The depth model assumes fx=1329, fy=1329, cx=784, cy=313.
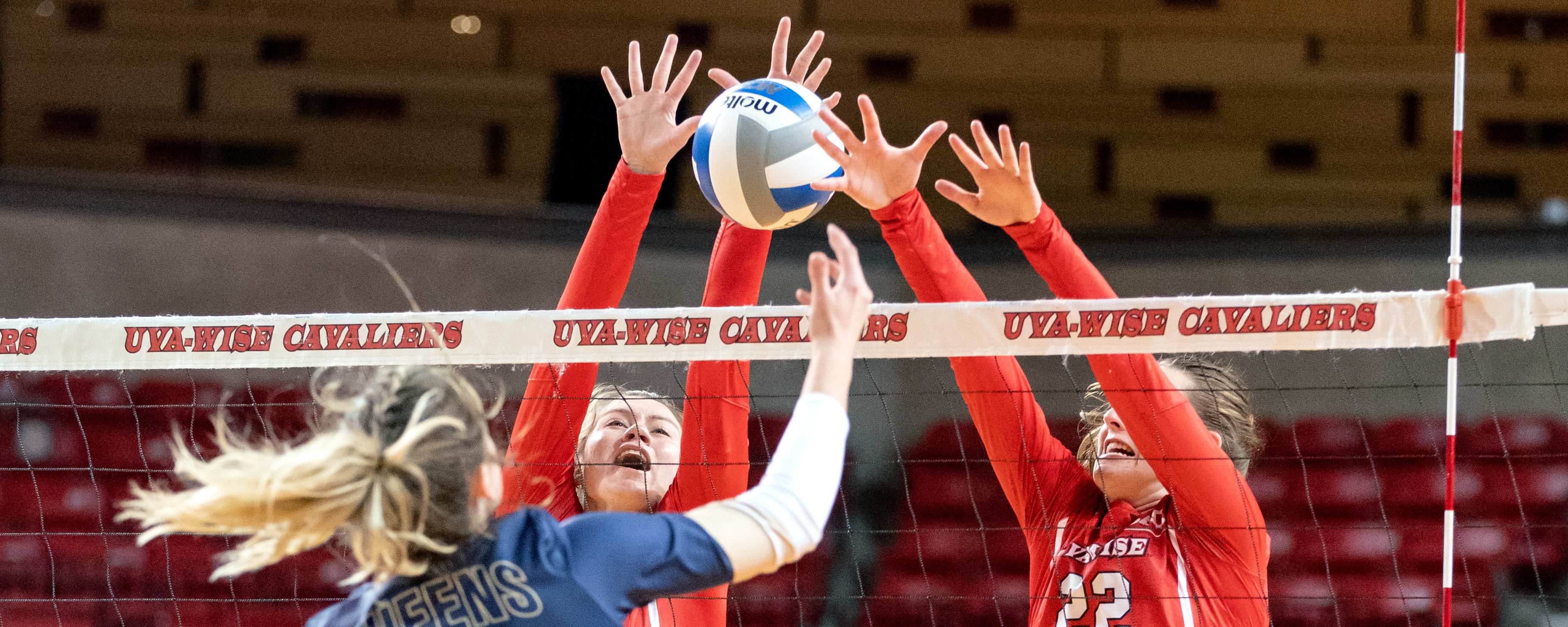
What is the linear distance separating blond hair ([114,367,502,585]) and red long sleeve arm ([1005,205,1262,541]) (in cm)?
137

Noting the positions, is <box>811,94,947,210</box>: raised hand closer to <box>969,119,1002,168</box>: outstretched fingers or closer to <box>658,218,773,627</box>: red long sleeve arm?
<box>969,119,1002,168</box>: outstretched fingers

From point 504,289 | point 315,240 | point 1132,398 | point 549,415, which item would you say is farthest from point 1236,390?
point 315,240

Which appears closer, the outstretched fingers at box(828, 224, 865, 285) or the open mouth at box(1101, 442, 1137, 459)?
the outstretched fingers at box(828, 224, 865, 285)

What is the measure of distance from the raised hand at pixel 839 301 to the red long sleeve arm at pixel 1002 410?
2.80 ft

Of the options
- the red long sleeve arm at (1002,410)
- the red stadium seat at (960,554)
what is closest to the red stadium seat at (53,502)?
the red stadium seat at (960,554)

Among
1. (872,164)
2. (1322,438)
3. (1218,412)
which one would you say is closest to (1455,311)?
(1218,412)

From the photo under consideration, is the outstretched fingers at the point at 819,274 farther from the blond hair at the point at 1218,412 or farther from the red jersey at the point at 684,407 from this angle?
the blond hair at the point at 1218,412

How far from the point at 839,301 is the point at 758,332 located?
1017 mm

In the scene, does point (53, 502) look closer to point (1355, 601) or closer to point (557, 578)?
point (557, 578)

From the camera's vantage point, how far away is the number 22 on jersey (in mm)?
2727

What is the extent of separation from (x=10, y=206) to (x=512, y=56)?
3.34 metres

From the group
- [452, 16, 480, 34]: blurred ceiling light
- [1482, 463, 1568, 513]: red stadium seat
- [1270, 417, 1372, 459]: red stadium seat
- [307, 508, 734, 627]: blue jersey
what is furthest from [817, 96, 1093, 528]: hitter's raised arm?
[452, 16, 480, 34]: blurred ceiling light

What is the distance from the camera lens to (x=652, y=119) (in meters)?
2.99

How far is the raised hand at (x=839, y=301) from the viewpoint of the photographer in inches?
71.6
